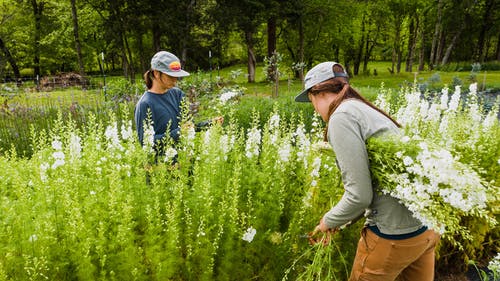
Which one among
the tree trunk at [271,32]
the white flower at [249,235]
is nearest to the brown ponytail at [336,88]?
the white flower at [249,235]

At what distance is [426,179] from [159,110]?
2.71 meters

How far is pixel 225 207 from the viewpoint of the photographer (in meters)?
2.65

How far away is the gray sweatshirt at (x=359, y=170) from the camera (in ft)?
5.99

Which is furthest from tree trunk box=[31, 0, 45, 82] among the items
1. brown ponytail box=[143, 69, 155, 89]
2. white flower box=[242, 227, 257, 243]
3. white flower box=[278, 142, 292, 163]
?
white flower box=[242, 227, 257, 243]

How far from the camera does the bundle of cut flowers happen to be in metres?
1.76

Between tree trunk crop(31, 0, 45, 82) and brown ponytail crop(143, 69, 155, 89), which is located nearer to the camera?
brown ponytail crop(143, 69, 155, 89)

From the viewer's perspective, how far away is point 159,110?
377 cm

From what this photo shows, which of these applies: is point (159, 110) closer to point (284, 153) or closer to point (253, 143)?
point (253, 143)

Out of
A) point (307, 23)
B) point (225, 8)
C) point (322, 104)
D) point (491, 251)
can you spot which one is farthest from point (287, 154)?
point (307, 23)

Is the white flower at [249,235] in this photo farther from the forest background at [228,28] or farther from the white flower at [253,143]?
the forest background at [228,28]

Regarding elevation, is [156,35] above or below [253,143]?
above

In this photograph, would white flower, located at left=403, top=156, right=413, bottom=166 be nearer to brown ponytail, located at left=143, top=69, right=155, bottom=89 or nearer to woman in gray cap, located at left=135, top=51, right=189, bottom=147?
woman in gray cap, located at left=135, top=51, right=189, bottom=147

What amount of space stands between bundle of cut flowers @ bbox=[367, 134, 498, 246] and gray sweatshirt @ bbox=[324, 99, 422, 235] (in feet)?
0.27

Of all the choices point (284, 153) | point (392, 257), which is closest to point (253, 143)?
point (284, 153)
